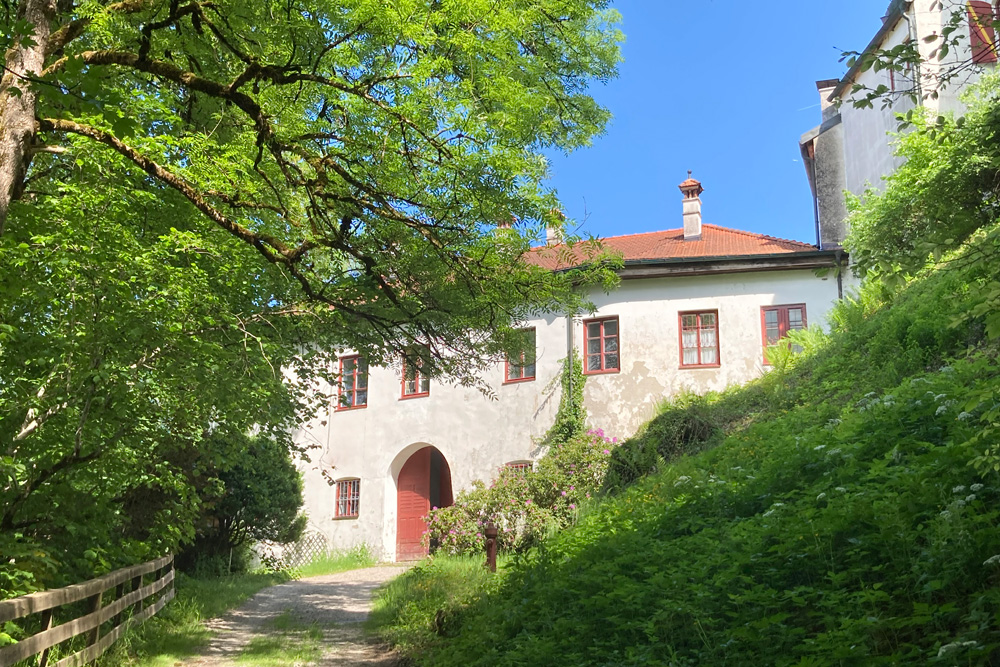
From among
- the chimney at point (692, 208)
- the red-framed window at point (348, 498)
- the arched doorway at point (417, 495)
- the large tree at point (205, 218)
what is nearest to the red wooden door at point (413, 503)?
the arched doorway at point (417, 495)

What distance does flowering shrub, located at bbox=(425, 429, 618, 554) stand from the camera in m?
17.2

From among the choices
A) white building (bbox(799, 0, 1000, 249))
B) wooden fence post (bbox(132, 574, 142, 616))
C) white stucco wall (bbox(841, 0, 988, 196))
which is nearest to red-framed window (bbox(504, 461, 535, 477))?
white building (bbox(799, 0, 1000, 249))

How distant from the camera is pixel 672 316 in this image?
1934 centimetres

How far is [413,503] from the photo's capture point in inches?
867

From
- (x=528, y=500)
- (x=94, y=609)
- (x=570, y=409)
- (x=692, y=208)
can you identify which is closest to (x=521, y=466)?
(x=570, y=409)

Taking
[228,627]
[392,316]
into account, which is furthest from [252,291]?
[228,627]

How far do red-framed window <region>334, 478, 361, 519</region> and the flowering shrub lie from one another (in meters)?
4.35

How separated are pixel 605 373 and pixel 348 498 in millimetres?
8007

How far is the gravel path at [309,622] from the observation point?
8.38m

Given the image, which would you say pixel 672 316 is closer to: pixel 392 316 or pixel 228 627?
pixel 392 316

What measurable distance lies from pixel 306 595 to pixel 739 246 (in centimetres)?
1301

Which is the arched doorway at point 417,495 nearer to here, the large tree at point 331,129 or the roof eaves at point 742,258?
the roof eaves at point 742,258

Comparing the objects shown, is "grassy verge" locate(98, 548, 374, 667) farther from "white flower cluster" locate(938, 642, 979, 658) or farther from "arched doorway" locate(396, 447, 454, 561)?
"white flower cluster" locate(938, 642, 979, 658)

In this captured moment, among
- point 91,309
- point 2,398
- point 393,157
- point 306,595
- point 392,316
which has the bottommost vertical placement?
point 306,595
